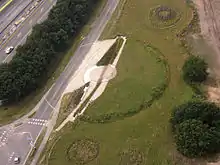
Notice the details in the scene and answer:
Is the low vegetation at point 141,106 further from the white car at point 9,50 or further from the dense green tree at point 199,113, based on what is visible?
the white car at point 9,50

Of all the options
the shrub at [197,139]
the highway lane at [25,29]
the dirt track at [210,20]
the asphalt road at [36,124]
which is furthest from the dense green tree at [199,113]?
the highway lane at [25,29]

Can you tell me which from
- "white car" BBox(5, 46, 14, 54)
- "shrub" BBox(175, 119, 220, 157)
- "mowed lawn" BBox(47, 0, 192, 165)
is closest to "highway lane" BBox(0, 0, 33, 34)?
"white car" BBox(5, 46, 14, 54)

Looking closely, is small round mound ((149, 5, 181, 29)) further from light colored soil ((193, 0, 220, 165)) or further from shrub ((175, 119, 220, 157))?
shrub ((175, 119, 220, 157))

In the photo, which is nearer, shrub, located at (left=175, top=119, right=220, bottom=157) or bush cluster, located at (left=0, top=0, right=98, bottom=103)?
shrub, located at (left=175, top=119, right=220, bottom=157)

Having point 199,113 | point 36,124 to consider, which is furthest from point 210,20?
point 36,124

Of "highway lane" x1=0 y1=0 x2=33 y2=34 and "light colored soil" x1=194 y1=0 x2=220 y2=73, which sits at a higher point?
"highway lane" x1=0 y1=0 x2=33 y2=34

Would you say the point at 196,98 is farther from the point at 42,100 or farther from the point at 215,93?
the point at 42,100
